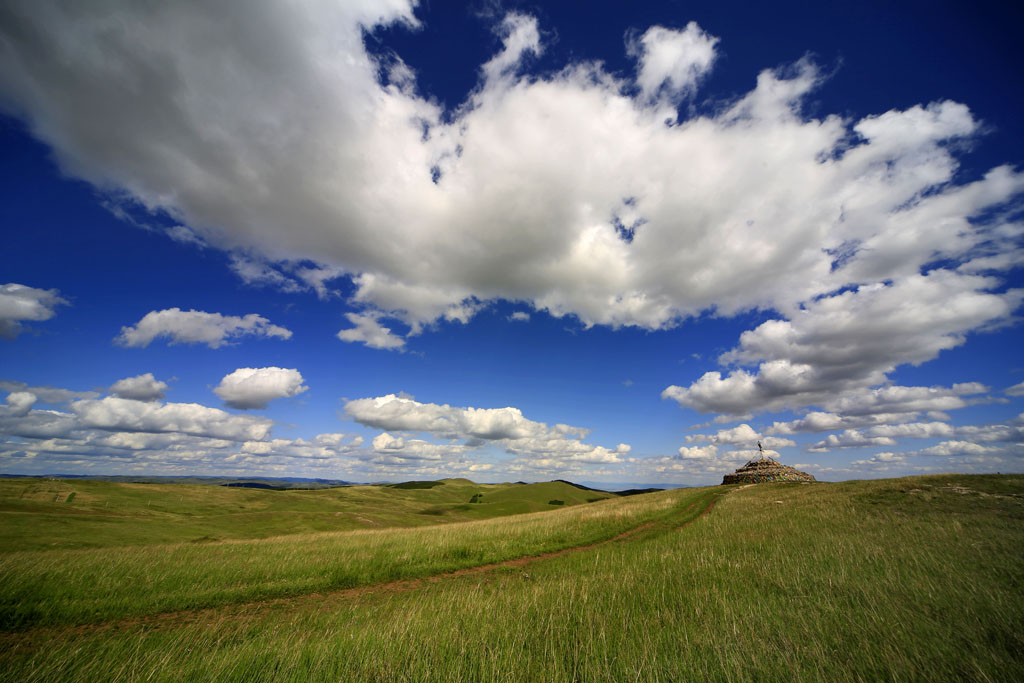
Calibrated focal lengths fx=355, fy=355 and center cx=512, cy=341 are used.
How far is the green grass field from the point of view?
15.8 feet

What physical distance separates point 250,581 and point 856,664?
53.9ft

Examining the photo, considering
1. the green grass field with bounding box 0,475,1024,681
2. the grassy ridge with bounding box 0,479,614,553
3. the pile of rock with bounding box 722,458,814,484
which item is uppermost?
the pile of rock with bounding box 722,458,814,484

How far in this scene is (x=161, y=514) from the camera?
142 ft

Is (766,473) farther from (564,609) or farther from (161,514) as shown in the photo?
(161,514)

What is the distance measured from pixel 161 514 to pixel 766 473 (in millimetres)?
94541

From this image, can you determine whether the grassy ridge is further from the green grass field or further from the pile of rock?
the pile of rock

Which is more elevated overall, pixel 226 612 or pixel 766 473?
pixel 766 473

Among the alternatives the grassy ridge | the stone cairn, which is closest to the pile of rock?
the stone cairn

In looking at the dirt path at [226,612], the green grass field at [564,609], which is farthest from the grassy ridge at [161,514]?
the dirt path at [226,612]

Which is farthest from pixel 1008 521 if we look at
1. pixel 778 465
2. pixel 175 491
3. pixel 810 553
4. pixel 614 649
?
pixel 175 491

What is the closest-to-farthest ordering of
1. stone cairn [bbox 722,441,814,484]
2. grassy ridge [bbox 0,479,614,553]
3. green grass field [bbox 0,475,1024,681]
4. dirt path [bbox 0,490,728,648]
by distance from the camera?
1. green grass field [bbox 0,475,1024,681]
2. dirt path [bbox 0,490,728,648]
3. grassy ridge [bbox 0,479,614,553]
4. stone cairn [bbox 722,441,814,484]

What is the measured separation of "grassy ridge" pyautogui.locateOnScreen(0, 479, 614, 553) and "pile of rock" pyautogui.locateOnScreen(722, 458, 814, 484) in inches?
1770

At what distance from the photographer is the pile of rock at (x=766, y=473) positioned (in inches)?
2623

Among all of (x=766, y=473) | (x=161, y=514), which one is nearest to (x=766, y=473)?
(x=766, y=473)
